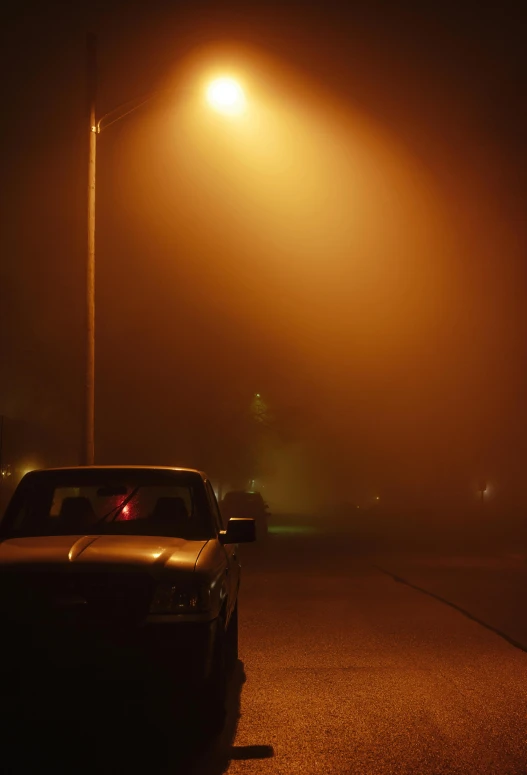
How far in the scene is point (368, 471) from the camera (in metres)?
115

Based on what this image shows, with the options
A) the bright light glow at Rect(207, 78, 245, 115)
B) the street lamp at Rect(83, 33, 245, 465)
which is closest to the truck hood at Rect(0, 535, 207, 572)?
the street lamp at Rect(83, 33, 245, 465)

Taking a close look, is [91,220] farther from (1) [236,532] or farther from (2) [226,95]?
→ (1) [236,532]

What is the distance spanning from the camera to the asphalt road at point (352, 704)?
18.3 ft

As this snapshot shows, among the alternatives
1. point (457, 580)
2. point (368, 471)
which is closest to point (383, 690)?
point (457, 580)

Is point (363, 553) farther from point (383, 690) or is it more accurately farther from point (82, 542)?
point (82, 542)

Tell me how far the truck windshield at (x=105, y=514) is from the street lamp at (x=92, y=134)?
21.6 ft

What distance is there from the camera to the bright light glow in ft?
49.2

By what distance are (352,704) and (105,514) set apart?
Answer: 2.46 meters

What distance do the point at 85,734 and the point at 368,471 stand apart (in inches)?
4356

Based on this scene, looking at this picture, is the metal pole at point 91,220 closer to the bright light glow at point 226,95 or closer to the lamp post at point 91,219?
the lamp post at point 91,219

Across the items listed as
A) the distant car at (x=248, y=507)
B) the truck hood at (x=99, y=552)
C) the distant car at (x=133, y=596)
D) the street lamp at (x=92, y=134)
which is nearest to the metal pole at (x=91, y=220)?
the street lamp at (x=92, y=134)

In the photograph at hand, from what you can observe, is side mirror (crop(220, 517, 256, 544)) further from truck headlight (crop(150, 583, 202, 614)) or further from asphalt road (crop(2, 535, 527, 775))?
truck headlight (crop(150, 583, 202, 614))

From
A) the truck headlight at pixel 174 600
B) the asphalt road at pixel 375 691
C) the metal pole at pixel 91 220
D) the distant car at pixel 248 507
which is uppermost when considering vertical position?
the metal pole at pixel 91 220

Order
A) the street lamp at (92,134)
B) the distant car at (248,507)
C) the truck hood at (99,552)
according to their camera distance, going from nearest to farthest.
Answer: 1. the truck hood at (99,552)
2. the street lamp at (92,134)
3. the distant car at (248,507)
